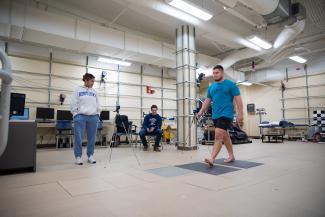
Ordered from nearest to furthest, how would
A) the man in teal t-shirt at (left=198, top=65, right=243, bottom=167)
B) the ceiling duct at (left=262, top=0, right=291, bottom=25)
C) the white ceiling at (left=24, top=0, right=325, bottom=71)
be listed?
1. the man in teal t-shirt at (left=198, top=65, right=243, bottom=167)
2. the ceiling duct at (left=262, top=0, right=291, bottom=25)
3. the white ceiling at (left=24, top=0, right=325, bottom=71)

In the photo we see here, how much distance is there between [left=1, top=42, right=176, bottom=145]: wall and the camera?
690 centimetres

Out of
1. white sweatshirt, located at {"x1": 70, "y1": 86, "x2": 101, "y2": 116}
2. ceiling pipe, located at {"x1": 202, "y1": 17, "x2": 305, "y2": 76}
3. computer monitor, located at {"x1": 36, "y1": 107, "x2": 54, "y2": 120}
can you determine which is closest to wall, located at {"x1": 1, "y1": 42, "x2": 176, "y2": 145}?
computer monitor, located at {"x1": 36, "y1": 107, "x2": 54, "y2": 120}

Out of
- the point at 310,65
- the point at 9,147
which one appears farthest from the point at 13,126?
the point at 310,65

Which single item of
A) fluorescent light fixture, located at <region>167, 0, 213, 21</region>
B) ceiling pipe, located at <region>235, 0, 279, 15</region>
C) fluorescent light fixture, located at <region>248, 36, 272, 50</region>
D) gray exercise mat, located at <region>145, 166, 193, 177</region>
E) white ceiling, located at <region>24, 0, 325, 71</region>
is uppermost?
white ceiling, located at <region>24, 0, 325, 71</region>

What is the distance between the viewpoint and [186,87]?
5793 millimetres

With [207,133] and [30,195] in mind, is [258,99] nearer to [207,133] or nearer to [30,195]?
[207,133]

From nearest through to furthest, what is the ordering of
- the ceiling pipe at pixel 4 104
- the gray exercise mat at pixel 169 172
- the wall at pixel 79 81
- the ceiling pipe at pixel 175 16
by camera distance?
1. the ceiling pipe at pixel 4 104
2. the gray exercise mat at pixel 169 172
3. the ceiling pipe at pixel 175 16
4. the wall at pixel 79 81

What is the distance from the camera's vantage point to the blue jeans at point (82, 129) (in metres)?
3.26

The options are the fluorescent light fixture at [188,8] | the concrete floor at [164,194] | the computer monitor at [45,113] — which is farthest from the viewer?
the computer monitor at [45,113]

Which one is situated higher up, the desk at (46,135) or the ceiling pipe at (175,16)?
the ceiling pipe at (175,16)

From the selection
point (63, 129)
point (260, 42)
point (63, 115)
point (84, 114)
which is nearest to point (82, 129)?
point (84, 114)

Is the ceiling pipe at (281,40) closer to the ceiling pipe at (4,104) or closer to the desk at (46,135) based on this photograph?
the ceiling pipe at (4,104)

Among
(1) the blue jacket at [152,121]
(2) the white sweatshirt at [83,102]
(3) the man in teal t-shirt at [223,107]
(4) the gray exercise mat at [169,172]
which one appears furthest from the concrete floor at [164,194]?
(1) the blue jacket at [152,121]

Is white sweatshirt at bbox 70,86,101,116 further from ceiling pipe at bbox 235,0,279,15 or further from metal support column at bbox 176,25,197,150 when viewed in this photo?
ceiling pipe at bbox 235,0,279,15
